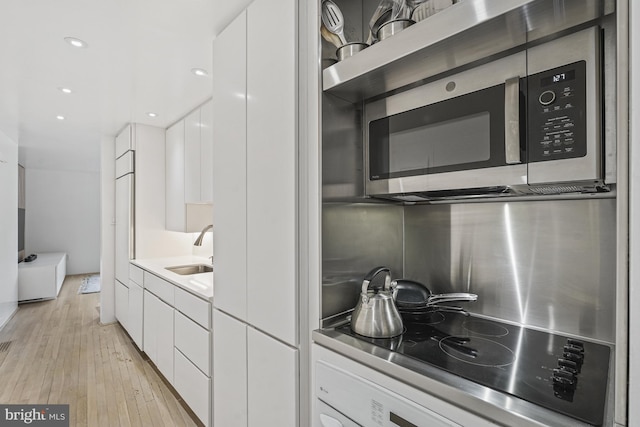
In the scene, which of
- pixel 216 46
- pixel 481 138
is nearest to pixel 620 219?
pixel 481 138

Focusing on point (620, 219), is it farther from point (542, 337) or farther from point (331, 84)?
point (331, 84)

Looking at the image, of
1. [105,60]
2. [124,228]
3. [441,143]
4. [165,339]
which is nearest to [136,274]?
[124,228]

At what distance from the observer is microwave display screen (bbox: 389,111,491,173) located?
41.1 inches

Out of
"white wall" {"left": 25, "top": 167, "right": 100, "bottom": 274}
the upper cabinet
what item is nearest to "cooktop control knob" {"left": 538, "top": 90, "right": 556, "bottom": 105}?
the upper cabinet

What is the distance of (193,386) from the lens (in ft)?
6.94

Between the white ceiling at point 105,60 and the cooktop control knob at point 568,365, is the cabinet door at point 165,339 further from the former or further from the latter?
the cooktop control knob at point 568,365

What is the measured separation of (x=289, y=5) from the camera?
1326 millimetres

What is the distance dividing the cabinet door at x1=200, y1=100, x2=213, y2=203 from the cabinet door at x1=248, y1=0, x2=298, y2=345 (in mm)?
1278

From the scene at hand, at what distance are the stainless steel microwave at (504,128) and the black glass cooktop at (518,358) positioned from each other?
505 millimetres

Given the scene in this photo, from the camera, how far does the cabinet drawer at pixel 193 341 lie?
76.5 inches

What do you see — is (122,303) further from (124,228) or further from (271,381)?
(271,381)

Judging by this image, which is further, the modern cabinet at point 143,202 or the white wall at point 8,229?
the white wall at point 8,229

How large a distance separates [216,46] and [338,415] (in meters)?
1.85

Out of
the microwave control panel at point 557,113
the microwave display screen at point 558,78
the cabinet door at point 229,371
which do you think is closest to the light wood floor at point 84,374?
the cabinet door at point 229,371
